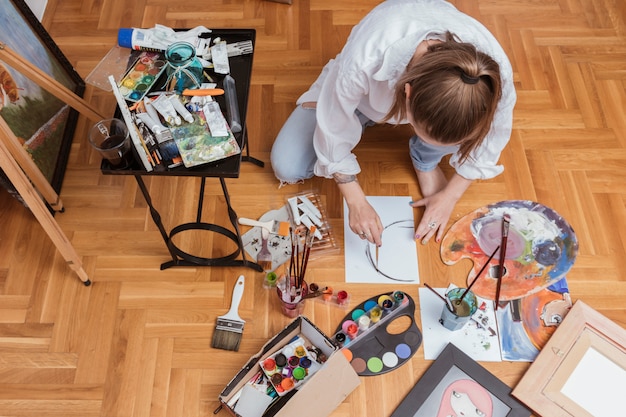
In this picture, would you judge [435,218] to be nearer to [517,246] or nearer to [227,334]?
[517,246]

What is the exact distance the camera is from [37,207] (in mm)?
1623

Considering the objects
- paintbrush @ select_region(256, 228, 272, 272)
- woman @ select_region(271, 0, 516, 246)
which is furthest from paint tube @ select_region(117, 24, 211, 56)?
paintbrush @ select_region(256, 228, 272, 272)

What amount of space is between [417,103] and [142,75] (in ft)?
2.60


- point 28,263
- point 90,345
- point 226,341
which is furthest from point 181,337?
point 28,263

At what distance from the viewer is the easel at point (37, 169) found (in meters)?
1.55

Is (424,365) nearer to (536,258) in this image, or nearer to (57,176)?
(536,258)

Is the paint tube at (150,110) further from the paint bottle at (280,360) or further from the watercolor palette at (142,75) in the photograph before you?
the paint bottle at (280,360)

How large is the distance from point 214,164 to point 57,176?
33.9 inches

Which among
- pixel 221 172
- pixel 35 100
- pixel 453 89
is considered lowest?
pixel 35 100

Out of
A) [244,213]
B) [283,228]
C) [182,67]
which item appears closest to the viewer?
[182,67]

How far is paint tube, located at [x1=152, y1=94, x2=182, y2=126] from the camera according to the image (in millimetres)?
1528

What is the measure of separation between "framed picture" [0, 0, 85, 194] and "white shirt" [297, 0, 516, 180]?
96cm

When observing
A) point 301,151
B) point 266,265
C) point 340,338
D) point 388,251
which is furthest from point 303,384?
point 301,151

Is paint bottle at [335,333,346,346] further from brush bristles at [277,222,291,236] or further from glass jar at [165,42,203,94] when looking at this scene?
glass jar at [165,42,203,94]
